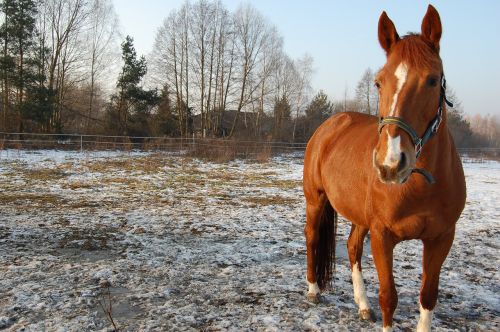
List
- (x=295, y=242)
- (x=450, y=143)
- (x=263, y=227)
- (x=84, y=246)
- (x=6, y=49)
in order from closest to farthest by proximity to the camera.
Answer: (x=450, y=143)
(x=84, y=246)
(x=295, y=242)
(x=263, y=227)
(x=6, y=49)

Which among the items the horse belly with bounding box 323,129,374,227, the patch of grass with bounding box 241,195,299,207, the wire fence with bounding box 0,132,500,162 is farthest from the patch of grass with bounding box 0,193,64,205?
the wire fence with bounding box 0,132,500,162

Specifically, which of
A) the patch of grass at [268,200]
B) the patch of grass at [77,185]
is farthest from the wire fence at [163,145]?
the patch of grass at [268,200]

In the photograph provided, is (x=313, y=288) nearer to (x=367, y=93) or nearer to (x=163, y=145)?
(x=163, y=145)

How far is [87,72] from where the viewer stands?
1033 inches

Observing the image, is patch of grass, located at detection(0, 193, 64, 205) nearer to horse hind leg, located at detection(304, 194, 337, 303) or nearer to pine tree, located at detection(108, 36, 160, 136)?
horse hind leg, located at detection(304, 194, 337, 303)

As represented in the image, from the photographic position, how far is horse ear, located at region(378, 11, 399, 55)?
188cm

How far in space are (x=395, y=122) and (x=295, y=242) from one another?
134 inches

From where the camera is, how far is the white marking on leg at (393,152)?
1504mm

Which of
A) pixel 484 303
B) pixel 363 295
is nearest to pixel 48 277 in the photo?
pixel 363 295

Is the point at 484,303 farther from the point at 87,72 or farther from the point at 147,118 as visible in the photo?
the point at 87,72

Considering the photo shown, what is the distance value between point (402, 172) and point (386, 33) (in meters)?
0.86

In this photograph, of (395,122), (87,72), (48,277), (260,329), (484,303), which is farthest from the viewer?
(87,72)

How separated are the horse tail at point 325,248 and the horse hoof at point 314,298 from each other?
0.16 meters

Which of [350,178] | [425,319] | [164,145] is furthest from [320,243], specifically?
[164,145]
